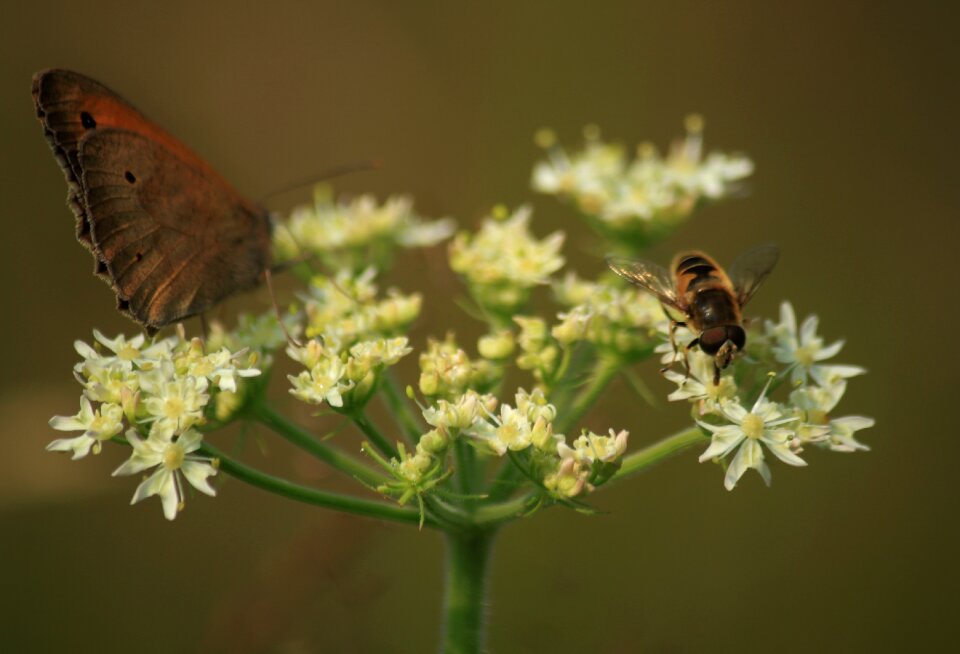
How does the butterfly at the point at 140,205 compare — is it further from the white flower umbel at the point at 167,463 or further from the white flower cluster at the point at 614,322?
the white flower cluster at the point at 614,322

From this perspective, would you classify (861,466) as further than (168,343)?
Yes

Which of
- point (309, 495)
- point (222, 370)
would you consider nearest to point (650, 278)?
point (309, 495)

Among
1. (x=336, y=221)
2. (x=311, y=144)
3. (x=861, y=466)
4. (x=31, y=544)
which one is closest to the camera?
(x=336, y=221)

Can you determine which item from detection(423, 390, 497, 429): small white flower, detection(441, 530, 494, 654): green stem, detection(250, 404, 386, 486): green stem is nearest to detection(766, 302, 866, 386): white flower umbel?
detection(423, 390, 497, 429): small white flower

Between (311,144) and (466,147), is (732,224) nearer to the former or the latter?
(466,147)

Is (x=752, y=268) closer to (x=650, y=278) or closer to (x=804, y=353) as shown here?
(x=804, y=353)

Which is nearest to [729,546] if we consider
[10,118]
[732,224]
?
[732,224]

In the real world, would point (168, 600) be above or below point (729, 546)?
below
